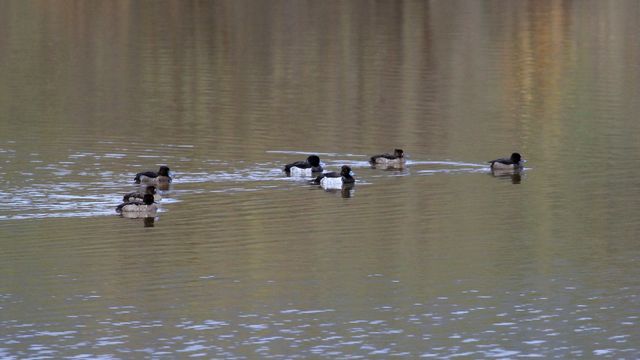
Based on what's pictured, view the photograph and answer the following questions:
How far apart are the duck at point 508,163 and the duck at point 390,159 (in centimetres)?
219

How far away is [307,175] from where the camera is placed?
3631 cm

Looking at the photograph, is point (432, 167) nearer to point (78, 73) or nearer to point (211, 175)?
point (211, 175)

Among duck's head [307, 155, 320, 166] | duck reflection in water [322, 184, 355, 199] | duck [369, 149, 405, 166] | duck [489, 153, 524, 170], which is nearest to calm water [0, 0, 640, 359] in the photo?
duck reflection in water [322, 184, 355, 199]

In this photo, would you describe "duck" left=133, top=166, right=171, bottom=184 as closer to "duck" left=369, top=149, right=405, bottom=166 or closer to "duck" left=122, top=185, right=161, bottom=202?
"duck" left=122, top=185, right=161, bottom=202

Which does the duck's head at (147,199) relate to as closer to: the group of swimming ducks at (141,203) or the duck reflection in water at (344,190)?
the group of swimming ducks at (141,203)

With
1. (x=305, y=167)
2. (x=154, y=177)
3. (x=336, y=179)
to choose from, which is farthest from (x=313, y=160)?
(x=154, y=177)

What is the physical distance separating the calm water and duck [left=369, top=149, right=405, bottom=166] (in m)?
0.33

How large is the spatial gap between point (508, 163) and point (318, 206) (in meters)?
6.24

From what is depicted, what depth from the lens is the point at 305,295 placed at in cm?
2469

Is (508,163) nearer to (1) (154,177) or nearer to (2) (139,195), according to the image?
(1) (154,177)

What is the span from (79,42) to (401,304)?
49924 millimetres

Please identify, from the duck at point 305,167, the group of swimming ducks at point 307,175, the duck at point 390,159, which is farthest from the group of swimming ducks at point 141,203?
the duck at point 390,159

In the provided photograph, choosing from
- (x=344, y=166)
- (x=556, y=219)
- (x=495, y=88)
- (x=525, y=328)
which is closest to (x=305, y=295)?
(x=525, y=328)

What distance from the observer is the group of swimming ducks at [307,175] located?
31.4 meters
